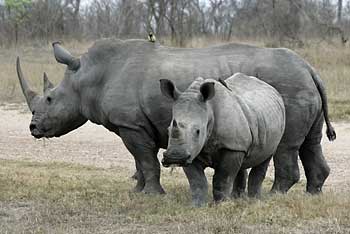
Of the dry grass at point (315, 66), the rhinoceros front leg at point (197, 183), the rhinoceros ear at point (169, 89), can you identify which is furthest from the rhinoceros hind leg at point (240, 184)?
the dry grass at point (315, 66)

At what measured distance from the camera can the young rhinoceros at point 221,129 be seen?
727 centimetres

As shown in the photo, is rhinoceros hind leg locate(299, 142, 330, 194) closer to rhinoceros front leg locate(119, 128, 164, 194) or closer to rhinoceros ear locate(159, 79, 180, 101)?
rhinoceros front leg locate(119, 128, 164, 194)

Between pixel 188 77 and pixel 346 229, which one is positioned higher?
pixel 188 77

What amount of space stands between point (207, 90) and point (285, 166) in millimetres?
1935

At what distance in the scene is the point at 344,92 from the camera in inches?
770

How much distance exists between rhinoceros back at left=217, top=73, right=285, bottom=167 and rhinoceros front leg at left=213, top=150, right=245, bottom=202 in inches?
9.0

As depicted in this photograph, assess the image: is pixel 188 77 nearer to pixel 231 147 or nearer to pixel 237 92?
pixel 237 92

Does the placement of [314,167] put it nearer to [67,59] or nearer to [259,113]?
[259,113]

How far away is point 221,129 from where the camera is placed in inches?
299

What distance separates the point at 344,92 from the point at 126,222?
13098 millimetres

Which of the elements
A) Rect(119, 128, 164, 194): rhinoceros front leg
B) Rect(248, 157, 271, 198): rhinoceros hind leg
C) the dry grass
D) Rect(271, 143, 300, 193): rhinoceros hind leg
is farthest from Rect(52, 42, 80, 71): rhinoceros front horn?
the dry grass

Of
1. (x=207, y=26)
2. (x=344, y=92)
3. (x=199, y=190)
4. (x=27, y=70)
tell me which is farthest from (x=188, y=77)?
(x=207, y=26)

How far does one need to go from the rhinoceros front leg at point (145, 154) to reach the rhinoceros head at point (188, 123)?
1.37 metres

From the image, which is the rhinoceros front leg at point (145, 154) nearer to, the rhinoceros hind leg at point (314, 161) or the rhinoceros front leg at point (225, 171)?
the rhinoceros front leg at point (225, 171)
